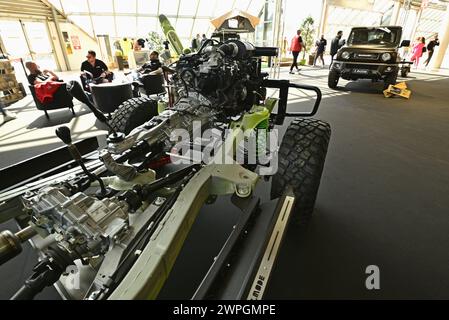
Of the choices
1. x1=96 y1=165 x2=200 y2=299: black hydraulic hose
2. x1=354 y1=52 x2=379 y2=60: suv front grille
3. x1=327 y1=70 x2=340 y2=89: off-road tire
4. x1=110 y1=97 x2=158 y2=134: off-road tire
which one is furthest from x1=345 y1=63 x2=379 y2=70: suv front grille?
x1=96 y1=165 x2=200 y2=299: black hydraulic hose

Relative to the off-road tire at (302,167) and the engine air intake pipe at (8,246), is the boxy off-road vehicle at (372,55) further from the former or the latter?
the engine air intake pipe at (8,246)

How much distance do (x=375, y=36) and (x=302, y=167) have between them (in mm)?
7700

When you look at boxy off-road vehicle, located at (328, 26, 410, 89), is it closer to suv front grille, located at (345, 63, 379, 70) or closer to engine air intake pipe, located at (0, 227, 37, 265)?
suv front grille, located at (345, 63, 379, 70)

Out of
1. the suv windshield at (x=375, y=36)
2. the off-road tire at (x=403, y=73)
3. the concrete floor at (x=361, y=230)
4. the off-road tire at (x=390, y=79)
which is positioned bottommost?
the concrete floor at (x=361, y=230)

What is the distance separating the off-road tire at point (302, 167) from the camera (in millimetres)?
1848

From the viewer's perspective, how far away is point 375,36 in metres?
7.28

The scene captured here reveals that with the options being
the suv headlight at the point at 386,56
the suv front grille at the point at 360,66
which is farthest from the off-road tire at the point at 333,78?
the suv headlight at the point at 386,56

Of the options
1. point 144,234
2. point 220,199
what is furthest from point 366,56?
point 144,234

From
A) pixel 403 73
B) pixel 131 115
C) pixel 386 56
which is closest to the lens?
pixel 131 115

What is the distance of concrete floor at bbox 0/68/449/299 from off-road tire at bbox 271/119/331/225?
28 cm

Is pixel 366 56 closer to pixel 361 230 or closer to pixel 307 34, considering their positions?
pixel 361 230

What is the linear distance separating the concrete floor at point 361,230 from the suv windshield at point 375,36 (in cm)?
427
